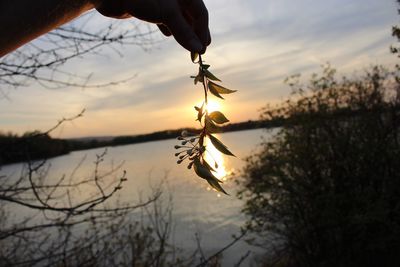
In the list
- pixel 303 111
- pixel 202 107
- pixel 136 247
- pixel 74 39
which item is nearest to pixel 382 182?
pixel 303 111

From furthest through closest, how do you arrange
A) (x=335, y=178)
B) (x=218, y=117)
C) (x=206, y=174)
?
(x=335, y=178) < (x=218, y=117) < (x=206, y=174)

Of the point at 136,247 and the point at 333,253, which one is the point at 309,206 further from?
the point at 136,247

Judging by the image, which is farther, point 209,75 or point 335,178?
point 335,178

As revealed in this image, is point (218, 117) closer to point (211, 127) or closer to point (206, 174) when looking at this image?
point (211, 127)

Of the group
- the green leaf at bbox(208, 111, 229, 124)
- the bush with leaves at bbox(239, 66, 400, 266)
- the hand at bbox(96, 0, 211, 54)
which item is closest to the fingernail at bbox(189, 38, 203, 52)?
the hand at bbox(96, 0, 211, 54)

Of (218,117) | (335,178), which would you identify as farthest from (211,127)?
(335,178)

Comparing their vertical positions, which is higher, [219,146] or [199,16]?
[199,16]
